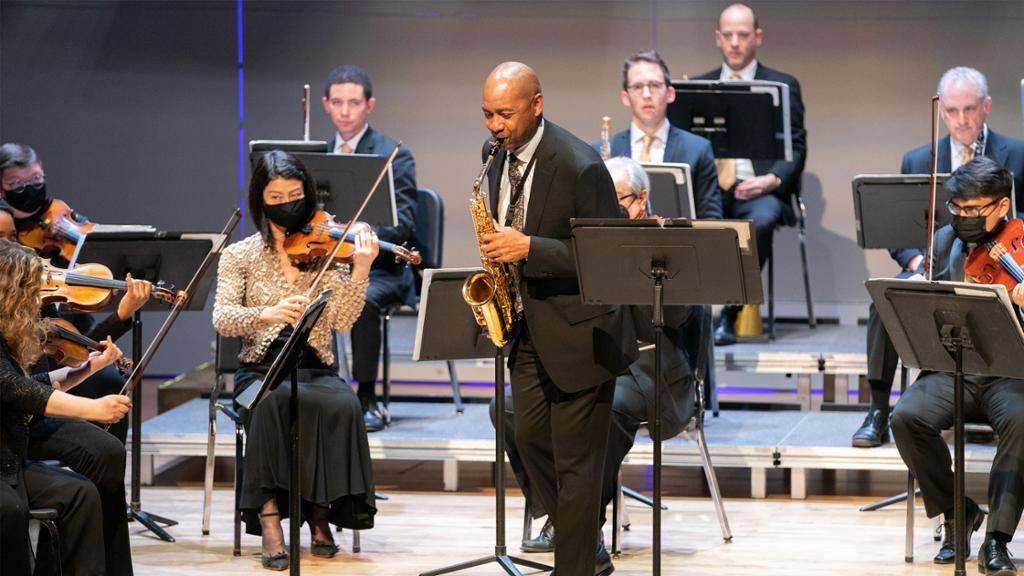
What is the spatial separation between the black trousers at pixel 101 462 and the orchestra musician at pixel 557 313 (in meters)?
1.11

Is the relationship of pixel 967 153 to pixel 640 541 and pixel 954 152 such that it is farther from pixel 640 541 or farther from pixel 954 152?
pixel 640 541

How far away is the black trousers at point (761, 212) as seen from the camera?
6.08m

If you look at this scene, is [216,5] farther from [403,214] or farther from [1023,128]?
[1023,128]

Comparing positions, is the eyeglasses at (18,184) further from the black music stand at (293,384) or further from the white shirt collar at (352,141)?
the black music stand at (293,384)

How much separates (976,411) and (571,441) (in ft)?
5.19

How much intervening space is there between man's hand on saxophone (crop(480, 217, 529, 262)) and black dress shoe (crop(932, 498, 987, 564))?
5.90 feet

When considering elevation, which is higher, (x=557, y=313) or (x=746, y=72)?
(x=746, y=72)

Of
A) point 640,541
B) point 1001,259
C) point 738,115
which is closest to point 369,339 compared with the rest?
point 640,541

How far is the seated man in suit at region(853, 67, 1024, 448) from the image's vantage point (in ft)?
16.8

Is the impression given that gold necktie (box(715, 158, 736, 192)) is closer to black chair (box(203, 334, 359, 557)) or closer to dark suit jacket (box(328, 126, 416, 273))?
dark suit jacket (box(328, 126, 416, 273))

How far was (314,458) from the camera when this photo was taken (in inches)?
170

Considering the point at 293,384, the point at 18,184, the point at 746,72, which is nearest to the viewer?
the point at 293,384

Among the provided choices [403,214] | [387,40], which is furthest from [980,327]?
[387,40]

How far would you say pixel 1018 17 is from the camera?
23.0ft
